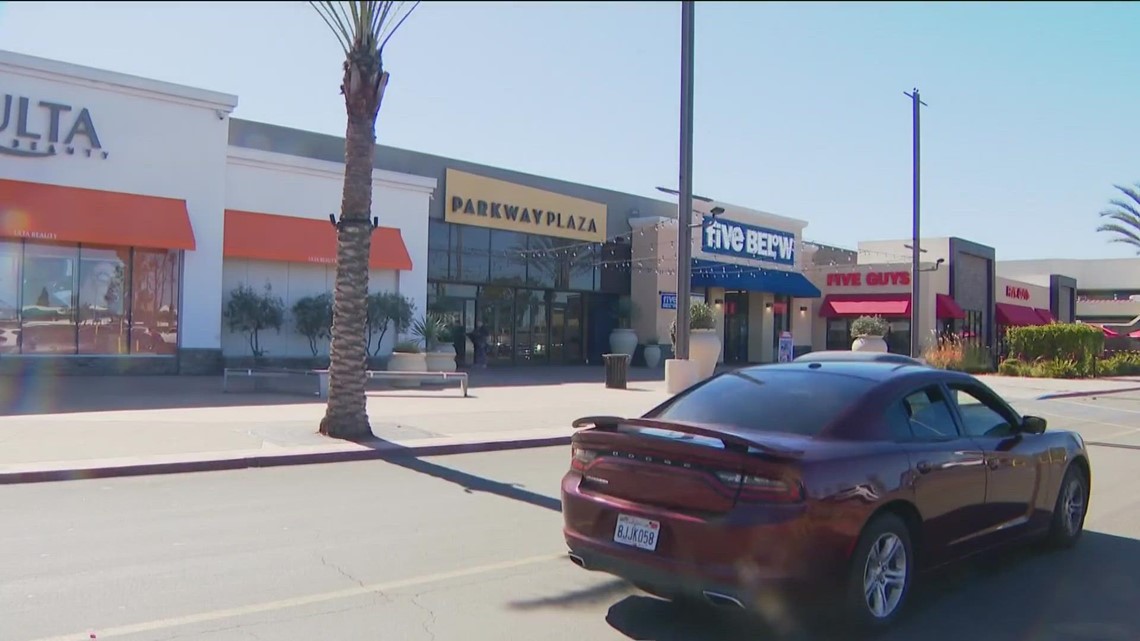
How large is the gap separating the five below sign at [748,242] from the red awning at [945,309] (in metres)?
7.27

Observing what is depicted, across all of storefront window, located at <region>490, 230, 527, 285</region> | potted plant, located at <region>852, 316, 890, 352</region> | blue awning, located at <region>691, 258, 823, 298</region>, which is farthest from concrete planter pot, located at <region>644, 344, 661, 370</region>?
potted plant, located at <region>852, 316, 890, 352</region>

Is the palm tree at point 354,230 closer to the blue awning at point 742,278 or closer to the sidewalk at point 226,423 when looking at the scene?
the sidewalk at point 226,423

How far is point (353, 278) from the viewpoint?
12.5 m

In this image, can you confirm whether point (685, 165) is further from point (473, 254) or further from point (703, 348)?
point (473, 254)

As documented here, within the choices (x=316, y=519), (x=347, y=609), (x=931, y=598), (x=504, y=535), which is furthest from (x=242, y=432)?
(x=931, y=598)

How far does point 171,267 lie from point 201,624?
18.5 m

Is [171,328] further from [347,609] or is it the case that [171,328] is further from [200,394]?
[347,609]

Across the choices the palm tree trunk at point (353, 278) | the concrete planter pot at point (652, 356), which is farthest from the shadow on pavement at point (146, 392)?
the concrete planter pot at point (652, 356)

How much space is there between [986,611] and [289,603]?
4.26 m

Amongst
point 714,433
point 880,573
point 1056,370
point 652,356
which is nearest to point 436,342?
point 652,356

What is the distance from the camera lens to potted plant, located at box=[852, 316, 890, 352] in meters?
29.6

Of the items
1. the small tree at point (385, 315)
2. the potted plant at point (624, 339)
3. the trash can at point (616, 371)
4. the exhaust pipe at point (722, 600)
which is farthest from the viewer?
the potted plant at point (624, 339)

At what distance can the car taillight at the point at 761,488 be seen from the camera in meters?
4.66

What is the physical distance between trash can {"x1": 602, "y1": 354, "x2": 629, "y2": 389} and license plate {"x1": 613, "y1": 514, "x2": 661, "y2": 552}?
17.3 metres
